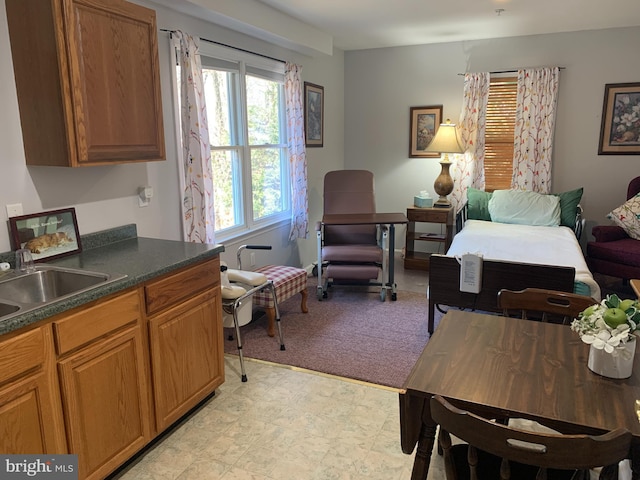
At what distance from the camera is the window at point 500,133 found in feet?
17.0

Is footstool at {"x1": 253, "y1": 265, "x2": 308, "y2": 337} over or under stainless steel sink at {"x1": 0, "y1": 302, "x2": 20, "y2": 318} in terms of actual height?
under

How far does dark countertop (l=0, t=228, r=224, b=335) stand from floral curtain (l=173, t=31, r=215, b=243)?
19.2 inches

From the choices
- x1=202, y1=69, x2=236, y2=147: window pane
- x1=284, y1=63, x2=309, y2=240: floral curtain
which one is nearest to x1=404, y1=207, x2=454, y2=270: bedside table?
x1=284, y1=63, x2=309, y2=240: floral curtain

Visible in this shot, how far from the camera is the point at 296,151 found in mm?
4602

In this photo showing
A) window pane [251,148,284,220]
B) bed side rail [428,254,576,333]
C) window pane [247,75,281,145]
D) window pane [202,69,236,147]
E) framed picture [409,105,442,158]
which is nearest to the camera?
bed side rail [428,254,576,333]

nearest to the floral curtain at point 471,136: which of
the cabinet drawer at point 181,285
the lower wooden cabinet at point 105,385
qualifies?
the cabinet drawer at point 181,285

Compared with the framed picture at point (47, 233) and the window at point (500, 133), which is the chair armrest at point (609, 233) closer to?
the window at point (500, 133)

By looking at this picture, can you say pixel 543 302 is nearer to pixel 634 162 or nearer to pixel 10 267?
pixel 10 267

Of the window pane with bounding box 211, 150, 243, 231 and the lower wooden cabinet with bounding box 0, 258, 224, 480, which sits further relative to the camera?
the window pane with bounding box 211, 150, 243, 231

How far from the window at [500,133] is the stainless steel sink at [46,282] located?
4.51 m

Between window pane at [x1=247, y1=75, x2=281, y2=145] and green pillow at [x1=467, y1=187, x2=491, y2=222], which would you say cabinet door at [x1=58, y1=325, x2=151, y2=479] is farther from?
green pillow at [x1=467, y1=187, x2=491, y2=222]

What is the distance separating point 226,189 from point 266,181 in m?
0.63

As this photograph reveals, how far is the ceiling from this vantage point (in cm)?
377

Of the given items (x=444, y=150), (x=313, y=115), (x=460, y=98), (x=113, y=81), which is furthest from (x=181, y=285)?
(x=460, y=98)
